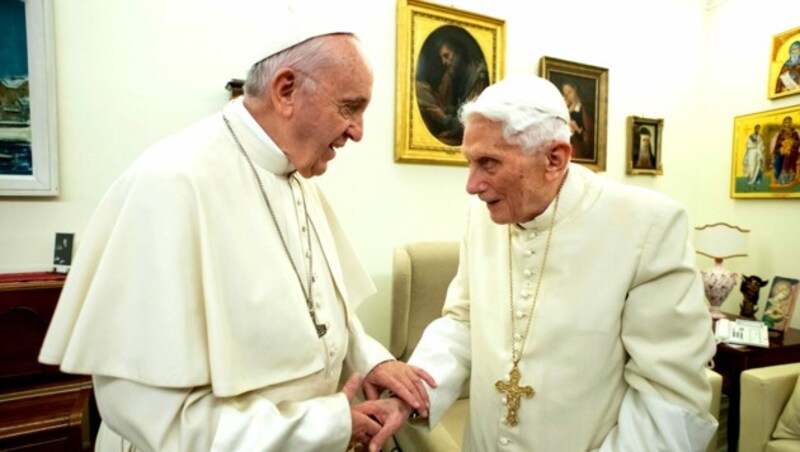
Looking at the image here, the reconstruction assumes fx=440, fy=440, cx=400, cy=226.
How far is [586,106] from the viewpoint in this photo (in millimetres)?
3549

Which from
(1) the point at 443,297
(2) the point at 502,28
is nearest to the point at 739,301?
(1) the point at 443,297

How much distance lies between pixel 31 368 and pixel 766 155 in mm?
4961

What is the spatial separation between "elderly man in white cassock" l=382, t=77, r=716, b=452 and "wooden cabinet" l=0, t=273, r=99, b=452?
146 centimetres

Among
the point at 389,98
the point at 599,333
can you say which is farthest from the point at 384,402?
the point at 389,98

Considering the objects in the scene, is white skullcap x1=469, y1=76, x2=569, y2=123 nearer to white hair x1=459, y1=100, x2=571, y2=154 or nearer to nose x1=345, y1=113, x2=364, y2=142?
white hair x1=459, y1=100, x2=571, y2=154

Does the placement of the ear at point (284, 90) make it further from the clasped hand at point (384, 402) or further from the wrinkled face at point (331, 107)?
the clasped hand at point (384, 402)

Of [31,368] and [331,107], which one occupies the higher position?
[331,107]

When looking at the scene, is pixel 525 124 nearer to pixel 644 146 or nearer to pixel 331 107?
pixel 331 107

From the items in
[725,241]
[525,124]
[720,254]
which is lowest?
[720,254]

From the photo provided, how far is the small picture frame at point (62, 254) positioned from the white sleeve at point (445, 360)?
1.78 meters

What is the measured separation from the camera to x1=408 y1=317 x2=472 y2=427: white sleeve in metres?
1.44

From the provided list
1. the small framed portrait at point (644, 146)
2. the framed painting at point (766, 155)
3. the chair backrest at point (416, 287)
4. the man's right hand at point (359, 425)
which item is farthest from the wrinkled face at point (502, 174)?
the framed painting at point (766, 155)

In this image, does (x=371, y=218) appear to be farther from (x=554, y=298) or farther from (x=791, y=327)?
(x=791, y=327)

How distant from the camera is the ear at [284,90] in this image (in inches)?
46.9
